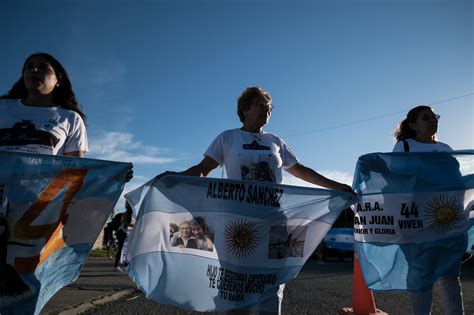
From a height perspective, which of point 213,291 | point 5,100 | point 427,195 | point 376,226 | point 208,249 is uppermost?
point 5,100

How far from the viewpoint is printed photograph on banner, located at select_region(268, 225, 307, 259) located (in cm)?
288

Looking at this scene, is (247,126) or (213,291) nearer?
(213,291)

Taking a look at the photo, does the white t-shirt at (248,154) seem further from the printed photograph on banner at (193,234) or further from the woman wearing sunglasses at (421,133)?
the woman wearing sunglasses at (421,133)

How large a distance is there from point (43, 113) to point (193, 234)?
1.33 meters

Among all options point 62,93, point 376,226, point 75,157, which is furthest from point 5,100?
point 376,226

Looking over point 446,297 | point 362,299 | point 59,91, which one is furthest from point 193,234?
point 362,299

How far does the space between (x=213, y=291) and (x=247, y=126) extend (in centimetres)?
127

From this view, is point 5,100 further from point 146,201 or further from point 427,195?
point 427,195

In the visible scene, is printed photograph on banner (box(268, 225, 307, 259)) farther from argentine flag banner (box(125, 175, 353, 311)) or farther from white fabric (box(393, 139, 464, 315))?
white fabric (box(393, 139, 464, 315))

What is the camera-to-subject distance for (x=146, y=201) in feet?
9.52

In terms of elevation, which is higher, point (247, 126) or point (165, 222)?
point (247, 126)

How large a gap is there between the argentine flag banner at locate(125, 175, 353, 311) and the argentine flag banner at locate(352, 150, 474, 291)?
2.56 ft

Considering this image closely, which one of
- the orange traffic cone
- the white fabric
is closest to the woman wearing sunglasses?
the white fabric

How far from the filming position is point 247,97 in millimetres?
3203
